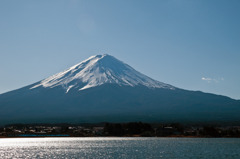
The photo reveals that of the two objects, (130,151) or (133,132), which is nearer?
(130,151)

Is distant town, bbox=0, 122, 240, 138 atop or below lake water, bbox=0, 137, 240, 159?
atop

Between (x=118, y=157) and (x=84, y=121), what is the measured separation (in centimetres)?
14056

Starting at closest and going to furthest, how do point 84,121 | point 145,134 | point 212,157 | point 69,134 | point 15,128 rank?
1. point 212,157
2. point 145,134
3. point 69,134
4. point 15,128
5. point 84,121

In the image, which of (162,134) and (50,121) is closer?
(162,134)

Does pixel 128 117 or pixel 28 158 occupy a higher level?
pixel 128 117

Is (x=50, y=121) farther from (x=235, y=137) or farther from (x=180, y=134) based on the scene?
(x=235, y=137)

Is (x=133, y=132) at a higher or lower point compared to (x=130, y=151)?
higher

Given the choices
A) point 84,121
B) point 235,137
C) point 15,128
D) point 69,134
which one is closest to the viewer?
point 235,137

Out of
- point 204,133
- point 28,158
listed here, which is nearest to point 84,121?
point 204,133

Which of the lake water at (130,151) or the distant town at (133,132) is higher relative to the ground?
the distant town at (133,132)

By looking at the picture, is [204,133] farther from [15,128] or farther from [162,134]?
[15,128]

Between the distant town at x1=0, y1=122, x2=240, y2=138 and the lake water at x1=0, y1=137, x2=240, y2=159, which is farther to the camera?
the distant town at x1=0, y1=122, x2=240, y2=138

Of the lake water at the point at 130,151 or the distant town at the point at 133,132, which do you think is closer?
the lake water at the point at 130,151

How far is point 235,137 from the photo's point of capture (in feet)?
390
